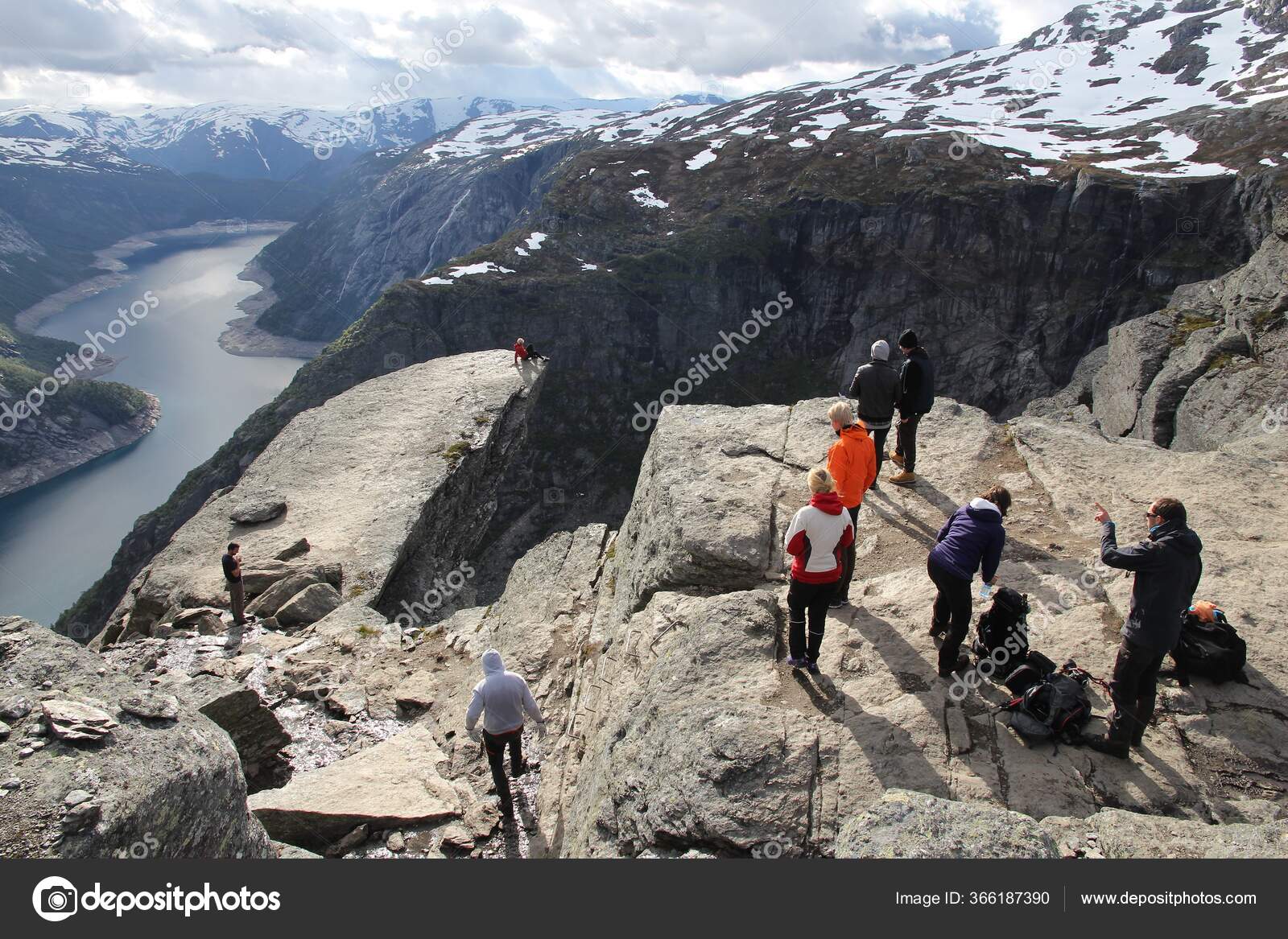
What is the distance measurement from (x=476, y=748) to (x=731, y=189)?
13725 cm

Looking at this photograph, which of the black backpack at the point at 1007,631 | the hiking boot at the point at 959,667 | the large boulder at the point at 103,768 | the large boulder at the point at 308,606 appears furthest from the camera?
the large boulder at the point at 308,606

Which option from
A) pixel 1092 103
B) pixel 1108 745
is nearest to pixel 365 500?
pixel 1108 745

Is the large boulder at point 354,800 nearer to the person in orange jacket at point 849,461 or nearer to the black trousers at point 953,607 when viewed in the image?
the person in orange jacket at point 849,461

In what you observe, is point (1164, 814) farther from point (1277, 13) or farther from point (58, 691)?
point (1277, 13)

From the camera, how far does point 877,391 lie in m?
13.4

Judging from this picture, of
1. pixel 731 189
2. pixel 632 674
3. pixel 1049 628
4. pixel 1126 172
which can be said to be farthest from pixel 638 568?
pixel 731 189

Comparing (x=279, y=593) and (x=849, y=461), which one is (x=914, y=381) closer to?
(x=849, y=461)

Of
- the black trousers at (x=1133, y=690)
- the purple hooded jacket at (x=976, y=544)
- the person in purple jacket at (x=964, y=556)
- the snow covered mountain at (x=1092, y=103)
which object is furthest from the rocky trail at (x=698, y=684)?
the snow covered mountain at (x=1092, y=103)

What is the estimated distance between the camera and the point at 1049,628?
33.4 ft

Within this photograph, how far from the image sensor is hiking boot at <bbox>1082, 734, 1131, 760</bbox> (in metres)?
8.02

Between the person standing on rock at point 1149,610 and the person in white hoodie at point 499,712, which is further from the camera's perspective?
the person in white hoodie at point 499,712

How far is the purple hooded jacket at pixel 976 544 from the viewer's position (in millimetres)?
8859

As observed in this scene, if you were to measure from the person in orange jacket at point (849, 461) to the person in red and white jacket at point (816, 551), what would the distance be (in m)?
1.49

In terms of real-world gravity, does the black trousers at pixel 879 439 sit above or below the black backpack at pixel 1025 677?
above
